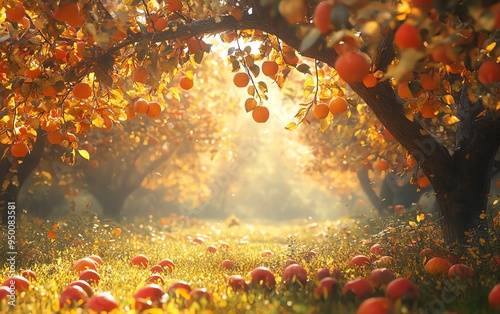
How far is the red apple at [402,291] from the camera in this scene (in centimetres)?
356

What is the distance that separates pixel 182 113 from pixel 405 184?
747 cm

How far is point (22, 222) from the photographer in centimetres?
950

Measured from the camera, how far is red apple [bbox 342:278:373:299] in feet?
12.1

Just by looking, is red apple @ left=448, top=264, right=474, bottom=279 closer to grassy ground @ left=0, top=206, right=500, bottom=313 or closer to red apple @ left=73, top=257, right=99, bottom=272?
grassy ground @ left=0, top=206, right=500, bottom=313

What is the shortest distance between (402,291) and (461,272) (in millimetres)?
1018

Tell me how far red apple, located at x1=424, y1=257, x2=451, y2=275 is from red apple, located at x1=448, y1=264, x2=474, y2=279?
23cm

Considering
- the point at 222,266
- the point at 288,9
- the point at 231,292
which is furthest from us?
the point at 222,266

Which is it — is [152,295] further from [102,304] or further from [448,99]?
[448,99]

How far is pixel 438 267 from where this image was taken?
4.64 metres

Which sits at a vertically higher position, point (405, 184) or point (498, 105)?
point (405, 184)

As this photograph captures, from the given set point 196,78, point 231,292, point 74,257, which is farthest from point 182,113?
point 231,292

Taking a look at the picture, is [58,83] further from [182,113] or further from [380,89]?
[182,113]

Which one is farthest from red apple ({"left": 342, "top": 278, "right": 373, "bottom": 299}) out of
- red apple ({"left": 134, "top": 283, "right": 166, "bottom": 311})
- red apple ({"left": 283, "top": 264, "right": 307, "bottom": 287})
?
red apple ({"left": 134, "top": 283, "right": 166, "bottom": 311})

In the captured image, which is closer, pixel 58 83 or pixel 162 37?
pixel 58 83
